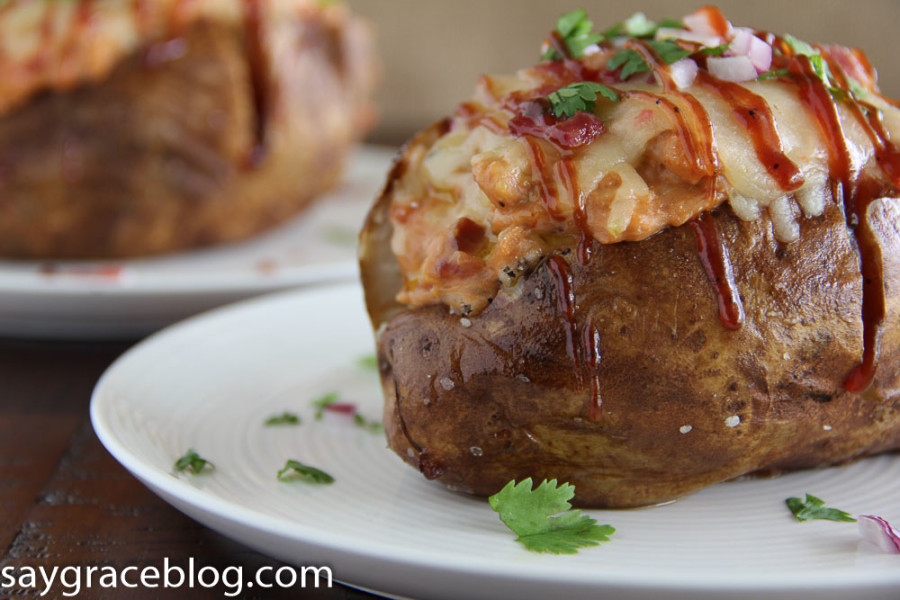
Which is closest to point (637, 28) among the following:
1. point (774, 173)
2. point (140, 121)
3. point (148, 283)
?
point (774, 173)

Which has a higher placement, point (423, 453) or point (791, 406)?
point (791, 406)

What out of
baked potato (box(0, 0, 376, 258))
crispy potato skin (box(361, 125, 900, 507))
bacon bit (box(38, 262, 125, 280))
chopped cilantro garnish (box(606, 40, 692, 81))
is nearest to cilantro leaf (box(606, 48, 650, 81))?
chopped cilantro garnish (box(606, 40, 692, 81))

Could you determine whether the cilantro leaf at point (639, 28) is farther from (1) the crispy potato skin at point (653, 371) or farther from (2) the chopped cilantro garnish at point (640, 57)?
(1) the crispy potato skin at point (653, 371)

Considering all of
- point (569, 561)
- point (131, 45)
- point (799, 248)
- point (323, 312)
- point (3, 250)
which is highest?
point (799, 248)

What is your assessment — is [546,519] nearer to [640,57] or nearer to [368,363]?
[640,57]

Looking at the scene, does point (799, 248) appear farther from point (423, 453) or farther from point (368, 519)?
point (368, 519)

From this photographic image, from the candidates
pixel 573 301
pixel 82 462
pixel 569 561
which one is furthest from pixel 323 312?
pixel 569 561
